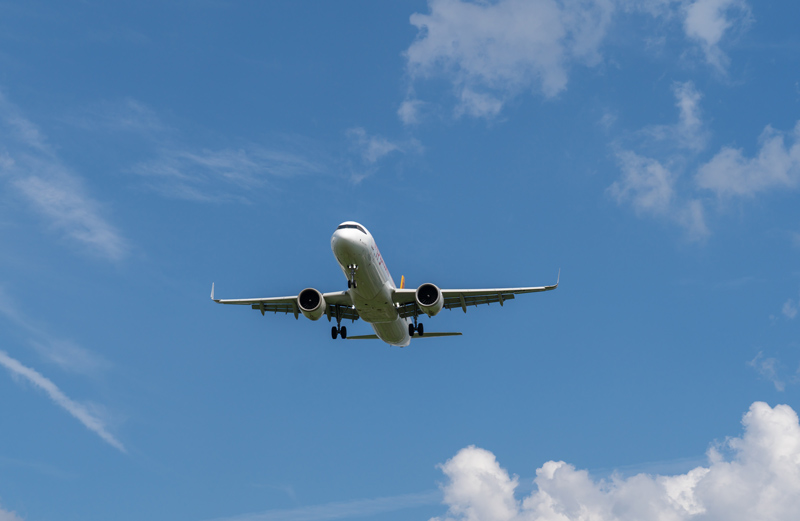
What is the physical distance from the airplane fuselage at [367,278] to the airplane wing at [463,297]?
2.23 feet

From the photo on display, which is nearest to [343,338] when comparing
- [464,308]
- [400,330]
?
[400,330]

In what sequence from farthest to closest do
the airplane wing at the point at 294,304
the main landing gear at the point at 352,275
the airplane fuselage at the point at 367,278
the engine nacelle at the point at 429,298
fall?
the airplane wing at the point at 294,304
the engine nacelle at the point at 429,298
the main landing gear at the point at 352,275
the airplane fuselage at the point at 367,278

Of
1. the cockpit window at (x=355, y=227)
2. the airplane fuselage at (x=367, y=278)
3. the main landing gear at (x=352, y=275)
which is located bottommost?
the main landing gear at (x=352, y=275)

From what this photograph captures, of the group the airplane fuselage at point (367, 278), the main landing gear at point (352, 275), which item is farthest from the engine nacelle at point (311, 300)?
the main landing gear at point (352, 275)

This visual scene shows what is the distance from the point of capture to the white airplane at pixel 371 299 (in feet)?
159

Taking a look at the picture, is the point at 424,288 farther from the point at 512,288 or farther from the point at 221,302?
the point at 221,302

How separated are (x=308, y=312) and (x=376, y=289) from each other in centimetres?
446

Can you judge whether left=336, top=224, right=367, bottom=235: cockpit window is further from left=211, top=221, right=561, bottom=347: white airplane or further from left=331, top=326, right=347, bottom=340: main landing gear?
left=331, top=326, right=347, bottom=340: main landing gear

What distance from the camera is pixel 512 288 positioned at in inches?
2175

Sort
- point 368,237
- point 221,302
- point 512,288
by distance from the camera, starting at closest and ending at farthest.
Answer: point 368,237, point 512,288, point 221,302

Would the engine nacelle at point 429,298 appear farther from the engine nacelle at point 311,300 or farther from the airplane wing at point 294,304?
the engine nacelle at point 311,300

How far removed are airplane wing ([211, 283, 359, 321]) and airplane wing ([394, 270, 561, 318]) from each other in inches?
128

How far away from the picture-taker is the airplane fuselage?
47.9 meters

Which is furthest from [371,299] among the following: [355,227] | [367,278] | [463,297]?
[463,297]
